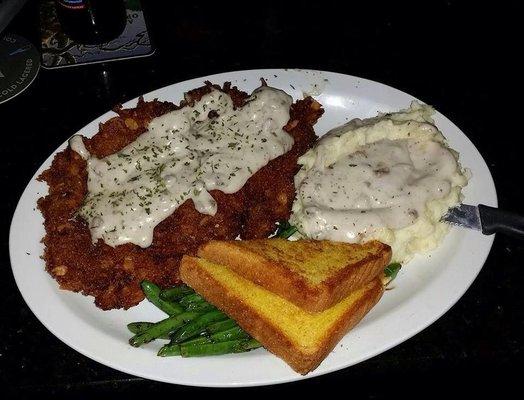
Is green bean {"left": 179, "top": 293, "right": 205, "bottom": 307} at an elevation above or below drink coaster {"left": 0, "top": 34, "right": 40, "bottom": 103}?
below

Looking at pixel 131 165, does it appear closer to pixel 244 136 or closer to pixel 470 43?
pixel 244 136

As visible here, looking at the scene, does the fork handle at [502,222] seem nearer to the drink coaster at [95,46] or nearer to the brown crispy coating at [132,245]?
the brown crispy coating at [132,245]

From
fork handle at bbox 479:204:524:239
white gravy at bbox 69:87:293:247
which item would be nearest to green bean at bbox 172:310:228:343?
white gravy at bbox 69:87:293:247

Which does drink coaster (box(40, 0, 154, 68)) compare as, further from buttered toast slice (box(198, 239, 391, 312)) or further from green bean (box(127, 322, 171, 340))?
green bean (box(127, 322, 171, 340))

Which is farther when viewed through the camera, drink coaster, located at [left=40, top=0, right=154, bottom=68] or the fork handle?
drink coaster, located at [left=40, top=0, right=154, bottom=68]

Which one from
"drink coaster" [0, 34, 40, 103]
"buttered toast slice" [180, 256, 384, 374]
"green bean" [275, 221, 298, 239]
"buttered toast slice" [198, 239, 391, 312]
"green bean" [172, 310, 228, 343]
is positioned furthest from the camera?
"drink coaster" [0, 34, 40, 103]

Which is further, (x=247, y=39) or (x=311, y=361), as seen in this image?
(x=247, y=39)

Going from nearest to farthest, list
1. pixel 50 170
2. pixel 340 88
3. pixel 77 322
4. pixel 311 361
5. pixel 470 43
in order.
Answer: pixel 311 361
pixel 77 322
pixel 50 170
pixel 340 88
pixel 470 43

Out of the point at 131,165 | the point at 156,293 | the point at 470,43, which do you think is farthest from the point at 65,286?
the point at 470,43
